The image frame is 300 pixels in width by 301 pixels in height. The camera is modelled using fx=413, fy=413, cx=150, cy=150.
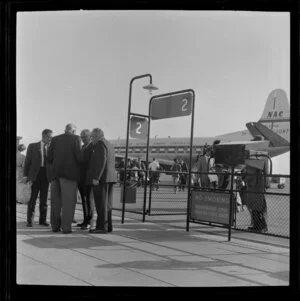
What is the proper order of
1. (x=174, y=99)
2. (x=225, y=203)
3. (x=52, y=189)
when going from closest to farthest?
(x=225, y=203) < (x=52, y=189) < (x=174, y=99)

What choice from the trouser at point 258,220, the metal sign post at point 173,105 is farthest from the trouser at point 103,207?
the trouser at point 258,220

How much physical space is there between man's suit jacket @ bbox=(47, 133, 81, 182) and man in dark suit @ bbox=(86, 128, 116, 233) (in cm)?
23

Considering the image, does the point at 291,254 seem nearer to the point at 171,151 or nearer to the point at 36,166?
the point at 36,166

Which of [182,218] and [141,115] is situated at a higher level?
[141,115]

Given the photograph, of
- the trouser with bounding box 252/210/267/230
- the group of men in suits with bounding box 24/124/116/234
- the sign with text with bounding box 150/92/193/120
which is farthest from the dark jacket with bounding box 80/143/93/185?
the trouser with bounding box 252/210/267/230

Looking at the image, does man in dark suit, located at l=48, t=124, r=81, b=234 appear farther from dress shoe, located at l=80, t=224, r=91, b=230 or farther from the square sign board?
the square sign board

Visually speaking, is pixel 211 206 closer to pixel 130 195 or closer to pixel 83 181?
pixel 83 181

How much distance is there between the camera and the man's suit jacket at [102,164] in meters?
6.29

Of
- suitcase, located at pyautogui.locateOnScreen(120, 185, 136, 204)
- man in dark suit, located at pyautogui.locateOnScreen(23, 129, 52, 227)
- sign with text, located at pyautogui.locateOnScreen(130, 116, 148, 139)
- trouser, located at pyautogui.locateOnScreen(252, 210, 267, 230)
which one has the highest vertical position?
sign with text, located at pyautogui.locateOnScreen(130, 116, 148, 139)

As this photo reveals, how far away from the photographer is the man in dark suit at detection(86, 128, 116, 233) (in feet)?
20.7

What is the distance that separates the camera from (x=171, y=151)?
132 feet
